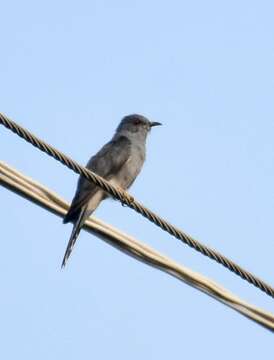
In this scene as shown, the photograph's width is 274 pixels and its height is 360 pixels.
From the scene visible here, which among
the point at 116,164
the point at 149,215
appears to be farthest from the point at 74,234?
the point at 149,215

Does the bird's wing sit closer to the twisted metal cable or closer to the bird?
the bird

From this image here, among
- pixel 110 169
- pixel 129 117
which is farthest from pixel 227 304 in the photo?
pixel 129 117

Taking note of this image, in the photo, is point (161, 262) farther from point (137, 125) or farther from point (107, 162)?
point (137, 125)

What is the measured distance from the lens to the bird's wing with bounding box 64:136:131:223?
9.28 m

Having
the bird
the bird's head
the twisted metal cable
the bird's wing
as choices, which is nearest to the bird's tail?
the bird

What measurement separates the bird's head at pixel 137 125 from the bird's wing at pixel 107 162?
0.42 meters

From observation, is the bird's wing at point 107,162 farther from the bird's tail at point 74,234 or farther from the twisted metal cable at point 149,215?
the twisted metal cable at point 149,215

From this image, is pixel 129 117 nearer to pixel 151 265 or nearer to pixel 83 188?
pixel 83 188

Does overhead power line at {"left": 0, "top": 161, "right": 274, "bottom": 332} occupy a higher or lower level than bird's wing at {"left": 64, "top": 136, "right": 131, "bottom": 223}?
lower

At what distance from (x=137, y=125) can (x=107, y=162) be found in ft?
4.65

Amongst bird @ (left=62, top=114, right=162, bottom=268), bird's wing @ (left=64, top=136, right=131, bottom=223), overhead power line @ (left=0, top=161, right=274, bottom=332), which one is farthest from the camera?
bird's wing @ (left=64, top=136, right=131, bottom=223)

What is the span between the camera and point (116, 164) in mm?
10055

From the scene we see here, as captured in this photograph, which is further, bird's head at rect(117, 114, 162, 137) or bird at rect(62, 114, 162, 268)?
bird's head at rect(117, 114, 162, 137)

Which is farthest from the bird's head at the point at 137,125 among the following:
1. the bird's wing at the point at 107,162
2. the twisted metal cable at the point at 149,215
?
the twisted metal cable at the point at 149,215
